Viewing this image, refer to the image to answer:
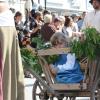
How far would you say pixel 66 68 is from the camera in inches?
273

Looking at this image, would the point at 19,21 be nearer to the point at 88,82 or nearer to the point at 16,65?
the point at 88,82

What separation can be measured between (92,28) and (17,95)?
3.51 meters

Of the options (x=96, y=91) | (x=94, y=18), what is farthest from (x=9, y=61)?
(x=94, y=18)

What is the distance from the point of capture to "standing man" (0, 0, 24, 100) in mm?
3268

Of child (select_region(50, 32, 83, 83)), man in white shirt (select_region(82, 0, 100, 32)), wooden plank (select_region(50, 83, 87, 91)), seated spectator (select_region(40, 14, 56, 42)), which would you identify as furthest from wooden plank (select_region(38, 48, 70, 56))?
seated spectator (select_region(40, 14, 56, 42))

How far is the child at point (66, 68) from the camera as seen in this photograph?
689 centimetres

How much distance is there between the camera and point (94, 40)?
6691 millimetres

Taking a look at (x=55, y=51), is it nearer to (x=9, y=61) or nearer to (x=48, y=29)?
(x=9, y=61)

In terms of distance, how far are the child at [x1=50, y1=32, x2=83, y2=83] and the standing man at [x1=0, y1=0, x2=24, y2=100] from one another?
3.47m

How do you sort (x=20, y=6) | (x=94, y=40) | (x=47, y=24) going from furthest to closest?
(x=20, y=6) < (x=47, y=24) < (x=94, y=40)

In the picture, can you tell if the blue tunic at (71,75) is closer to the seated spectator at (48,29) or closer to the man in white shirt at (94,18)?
the man in white shirt at (94,18)

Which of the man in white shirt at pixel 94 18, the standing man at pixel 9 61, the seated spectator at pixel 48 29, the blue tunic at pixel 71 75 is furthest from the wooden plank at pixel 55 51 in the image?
the standing man at pixel 9 61

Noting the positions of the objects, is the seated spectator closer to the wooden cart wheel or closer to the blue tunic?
the blue tunic

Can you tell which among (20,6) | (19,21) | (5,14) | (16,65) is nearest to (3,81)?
(16,65)
